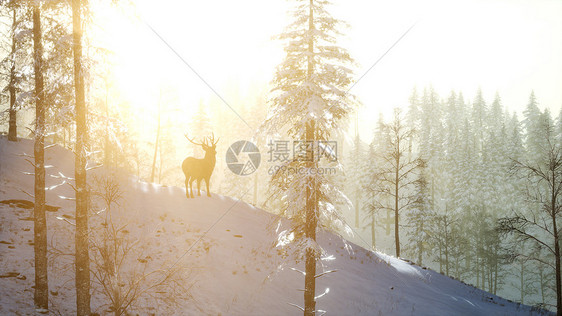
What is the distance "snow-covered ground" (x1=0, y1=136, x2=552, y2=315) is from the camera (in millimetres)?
9922

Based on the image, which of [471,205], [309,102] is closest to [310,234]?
[309,102]

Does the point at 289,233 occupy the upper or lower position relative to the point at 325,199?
lower

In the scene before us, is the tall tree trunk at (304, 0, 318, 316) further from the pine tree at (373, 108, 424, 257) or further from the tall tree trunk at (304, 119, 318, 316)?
the pine tree at (373, 108, 424, 257)

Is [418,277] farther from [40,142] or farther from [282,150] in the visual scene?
[40,142]

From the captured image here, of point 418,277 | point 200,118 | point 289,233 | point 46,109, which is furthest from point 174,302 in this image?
point 200,118

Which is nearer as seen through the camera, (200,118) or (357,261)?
(357,261)

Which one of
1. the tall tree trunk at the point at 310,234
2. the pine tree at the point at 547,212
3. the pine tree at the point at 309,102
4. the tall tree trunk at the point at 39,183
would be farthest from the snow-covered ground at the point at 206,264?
the pine tree at the point at 547,212

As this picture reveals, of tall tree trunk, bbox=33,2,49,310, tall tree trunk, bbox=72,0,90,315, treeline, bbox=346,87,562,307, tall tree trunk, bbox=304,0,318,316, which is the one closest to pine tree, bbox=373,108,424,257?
treeline, bbox=346,87,562,307

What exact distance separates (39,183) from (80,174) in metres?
1.84

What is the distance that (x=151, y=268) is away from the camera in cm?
1146

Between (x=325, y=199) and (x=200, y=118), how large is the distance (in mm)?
30690

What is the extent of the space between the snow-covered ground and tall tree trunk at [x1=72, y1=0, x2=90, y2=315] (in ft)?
3.12

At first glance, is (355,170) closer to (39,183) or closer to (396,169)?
(396,169)

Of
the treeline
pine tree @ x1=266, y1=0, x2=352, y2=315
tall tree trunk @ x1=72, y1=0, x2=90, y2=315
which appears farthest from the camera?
the treeline
